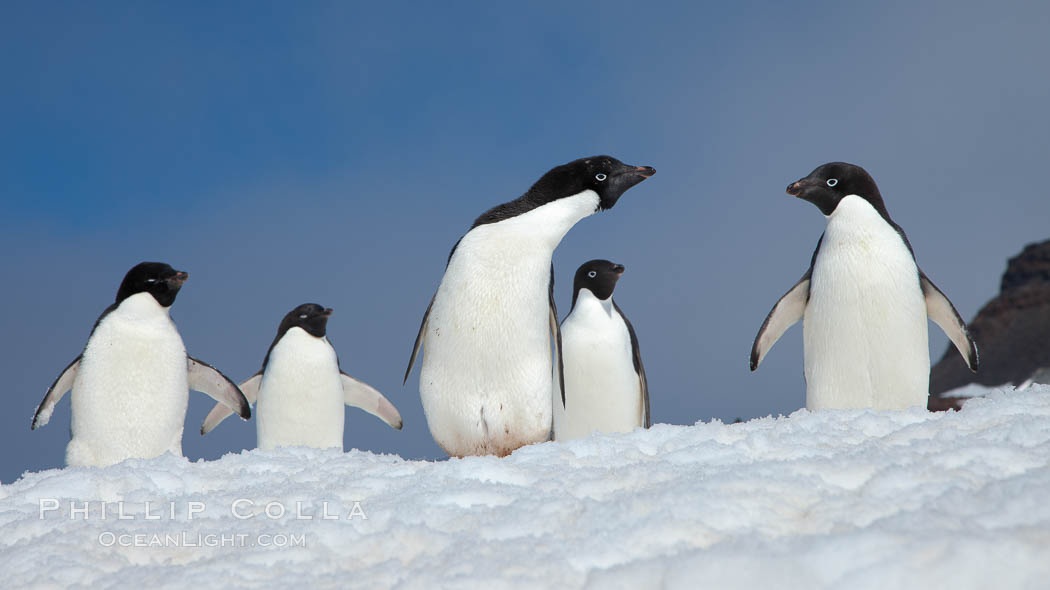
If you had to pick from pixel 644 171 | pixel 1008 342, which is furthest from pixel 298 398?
pixel 1008 342

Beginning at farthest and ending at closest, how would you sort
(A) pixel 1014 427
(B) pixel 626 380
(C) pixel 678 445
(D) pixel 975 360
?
1. (B) pixel 626 380
2. (D) pixel 975 360
3. (C) pixel 678 445
4. (A) pixel 1014 427

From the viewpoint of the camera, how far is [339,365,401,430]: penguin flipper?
845 centimetres

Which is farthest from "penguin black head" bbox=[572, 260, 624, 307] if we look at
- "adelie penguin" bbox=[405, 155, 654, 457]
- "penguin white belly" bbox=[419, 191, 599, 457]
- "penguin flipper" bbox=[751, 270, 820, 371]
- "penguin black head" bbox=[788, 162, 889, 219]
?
"penguin white belly" bbox=[419, 191, 599, 457]

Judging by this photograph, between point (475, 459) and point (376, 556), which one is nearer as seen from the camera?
point (376, 556)

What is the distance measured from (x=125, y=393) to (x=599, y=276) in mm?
3882

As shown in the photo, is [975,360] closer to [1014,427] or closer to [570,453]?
[1014,427]

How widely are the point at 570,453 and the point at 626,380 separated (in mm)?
4337

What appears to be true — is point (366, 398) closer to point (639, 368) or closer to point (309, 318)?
point (309, 318)

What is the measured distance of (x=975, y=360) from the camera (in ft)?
19.8

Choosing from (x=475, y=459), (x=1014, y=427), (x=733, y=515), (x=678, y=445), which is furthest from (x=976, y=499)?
(x=475, y=459)

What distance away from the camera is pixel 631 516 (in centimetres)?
210

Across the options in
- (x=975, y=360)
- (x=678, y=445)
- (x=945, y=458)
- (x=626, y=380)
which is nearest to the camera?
(x=945, y=458)

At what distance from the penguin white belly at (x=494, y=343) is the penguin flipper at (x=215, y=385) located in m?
2.68

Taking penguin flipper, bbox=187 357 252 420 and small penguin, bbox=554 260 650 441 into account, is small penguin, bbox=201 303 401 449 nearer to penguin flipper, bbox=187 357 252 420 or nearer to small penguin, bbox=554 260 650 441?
penguin flipper, bbox=187 357 252 420
